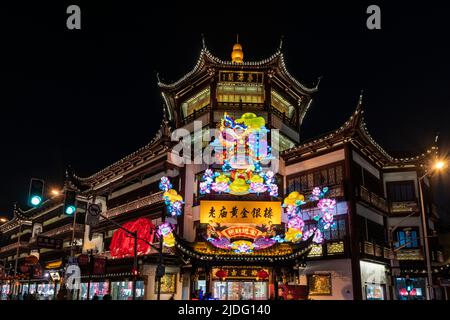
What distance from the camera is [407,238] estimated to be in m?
30.9

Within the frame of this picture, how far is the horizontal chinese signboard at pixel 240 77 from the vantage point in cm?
3409

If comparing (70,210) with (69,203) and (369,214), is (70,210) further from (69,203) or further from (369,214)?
(369,214)

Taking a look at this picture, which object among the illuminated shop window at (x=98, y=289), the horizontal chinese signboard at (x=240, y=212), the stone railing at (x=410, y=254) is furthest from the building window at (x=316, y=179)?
the illuminated shop window at (x=98, y=289)

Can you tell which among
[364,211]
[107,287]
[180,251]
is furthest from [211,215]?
[107,287]

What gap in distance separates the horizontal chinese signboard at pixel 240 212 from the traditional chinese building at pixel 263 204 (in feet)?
0.24

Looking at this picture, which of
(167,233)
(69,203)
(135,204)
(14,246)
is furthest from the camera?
(14,246)

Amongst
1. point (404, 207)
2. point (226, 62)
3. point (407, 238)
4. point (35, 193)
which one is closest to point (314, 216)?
point (404, 207)

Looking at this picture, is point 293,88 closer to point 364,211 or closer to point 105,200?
point 364,211

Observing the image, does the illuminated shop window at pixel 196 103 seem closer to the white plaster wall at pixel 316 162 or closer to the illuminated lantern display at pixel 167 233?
the white plaster wall at pixel 316 162

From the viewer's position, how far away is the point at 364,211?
28.8 metres

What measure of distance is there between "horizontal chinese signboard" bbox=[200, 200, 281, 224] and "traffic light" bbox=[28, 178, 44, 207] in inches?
618

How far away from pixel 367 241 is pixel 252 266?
8742 millimetres

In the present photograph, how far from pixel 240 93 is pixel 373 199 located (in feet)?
46.9

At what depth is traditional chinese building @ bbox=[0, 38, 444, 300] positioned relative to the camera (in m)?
26.0
